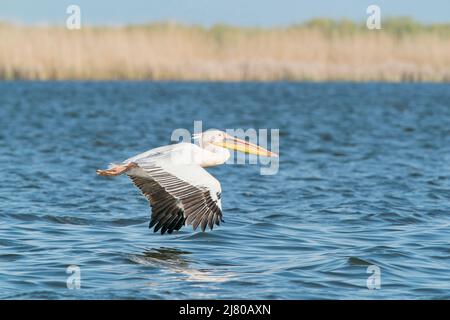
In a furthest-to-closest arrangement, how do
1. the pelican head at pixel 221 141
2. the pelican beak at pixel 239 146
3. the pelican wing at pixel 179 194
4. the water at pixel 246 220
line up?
1. the pelican beak at pixel 239 146
2. the pelican head at pixel 221 141
3. the pelican wing at pixel 179 194
4. the water at pixel 246 220

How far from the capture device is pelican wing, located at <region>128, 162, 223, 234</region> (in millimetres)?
7117

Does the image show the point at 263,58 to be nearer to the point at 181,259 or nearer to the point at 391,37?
the point at 391,37

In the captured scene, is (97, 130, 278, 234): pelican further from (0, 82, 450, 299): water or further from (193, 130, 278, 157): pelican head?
(0, 82, 450, 299): water

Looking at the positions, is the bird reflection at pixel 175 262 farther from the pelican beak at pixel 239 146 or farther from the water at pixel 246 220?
the pelican beak at pixel 239 146

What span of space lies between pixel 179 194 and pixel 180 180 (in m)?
0.12

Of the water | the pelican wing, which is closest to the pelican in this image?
the pelican wing

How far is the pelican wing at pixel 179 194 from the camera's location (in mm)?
7117

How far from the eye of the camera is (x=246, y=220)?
30.1ft

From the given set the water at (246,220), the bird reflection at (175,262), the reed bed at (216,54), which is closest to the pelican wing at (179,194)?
the bird reflection at (175,262)

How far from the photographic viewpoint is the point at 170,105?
27062mm

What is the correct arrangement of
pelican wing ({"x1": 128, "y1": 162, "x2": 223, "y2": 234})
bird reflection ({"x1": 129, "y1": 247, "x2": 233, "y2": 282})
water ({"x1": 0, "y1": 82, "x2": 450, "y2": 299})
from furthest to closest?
pelican wing ({"x1": 128, "y1": 162, "x2": 223, "y2": 234}) < bird reflection ({"x1": 129, "y1": 247, "x2": 233, "y2": 282}) < water ({"x1": 0, "y1": 82, "x2": 450, "y2": 299})

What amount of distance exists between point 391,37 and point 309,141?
25934 millimetres

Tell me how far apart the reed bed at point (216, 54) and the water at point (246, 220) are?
12.2 meters

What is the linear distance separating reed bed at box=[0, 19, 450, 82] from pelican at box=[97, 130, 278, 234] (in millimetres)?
24775
